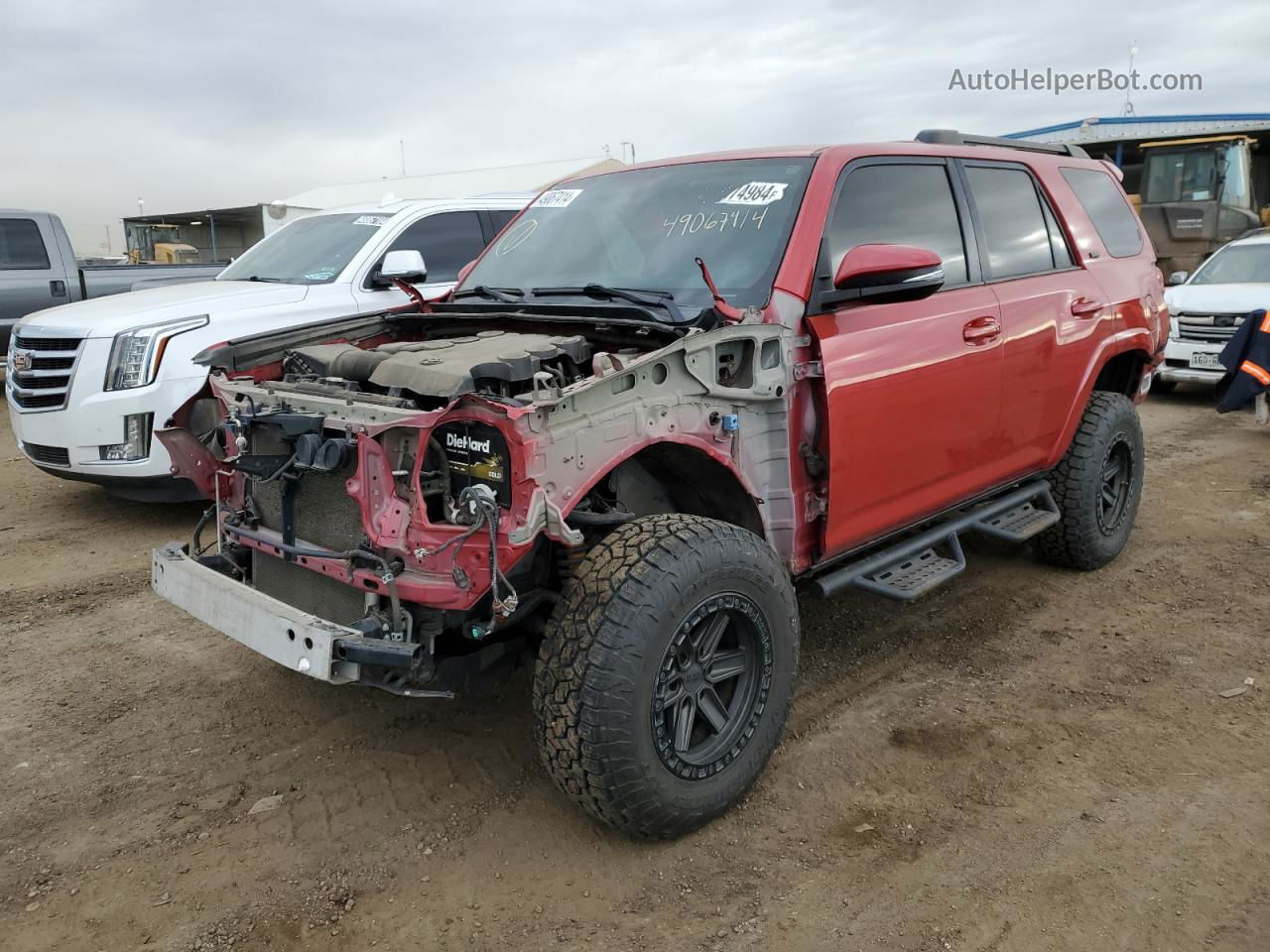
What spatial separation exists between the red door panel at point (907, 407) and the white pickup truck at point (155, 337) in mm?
2507

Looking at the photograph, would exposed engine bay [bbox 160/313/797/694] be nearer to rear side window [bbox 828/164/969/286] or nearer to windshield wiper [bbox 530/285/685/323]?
windshield wiper [bbox 530/285/685/323]

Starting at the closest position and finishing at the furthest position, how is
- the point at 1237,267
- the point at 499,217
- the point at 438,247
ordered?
1. the point at 438,247
2. the point at 499,217
3. the point at 1237,267

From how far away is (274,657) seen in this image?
9.00 feet

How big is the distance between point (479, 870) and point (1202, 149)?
1854cm

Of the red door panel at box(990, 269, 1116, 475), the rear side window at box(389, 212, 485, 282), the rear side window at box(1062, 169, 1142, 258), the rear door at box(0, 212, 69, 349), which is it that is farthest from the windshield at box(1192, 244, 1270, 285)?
the rear door at box(0, 212, 69, 349)

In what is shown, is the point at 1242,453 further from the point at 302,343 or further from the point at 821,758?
the point at 302,343

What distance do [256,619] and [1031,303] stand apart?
3475 mm

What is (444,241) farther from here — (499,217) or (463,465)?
(463,465)

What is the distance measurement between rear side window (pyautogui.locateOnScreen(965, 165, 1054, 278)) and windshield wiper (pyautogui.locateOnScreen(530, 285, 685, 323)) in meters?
1.69

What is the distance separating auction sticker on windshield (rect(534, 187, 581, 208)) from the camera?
4.33 metres

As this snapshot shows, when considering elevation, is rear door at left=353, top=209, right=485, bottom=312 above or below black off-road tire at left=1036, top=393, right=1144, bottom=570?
above

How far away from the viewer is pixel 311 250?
23.4ft

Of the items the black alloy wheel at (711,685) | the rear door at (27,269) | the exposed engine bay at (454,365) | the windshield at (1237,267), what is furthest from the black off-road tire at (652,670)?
the rear door at (27,269)

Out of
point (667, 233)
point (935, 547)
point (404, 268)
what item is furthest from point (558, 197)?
point (935, 547)
